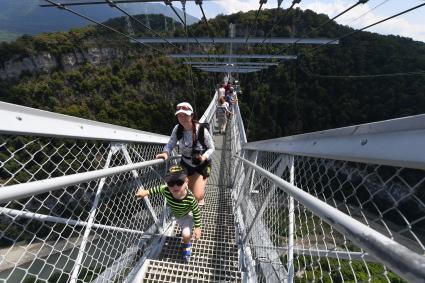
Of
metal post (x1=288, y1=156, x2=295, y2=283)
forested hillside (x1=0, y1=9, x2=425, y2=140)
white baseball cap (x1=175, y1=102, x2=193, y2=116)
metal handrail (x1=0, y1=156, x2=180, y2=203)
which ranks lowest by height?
forested hillside (x1=0, y1=9, x2=425, y2=140)

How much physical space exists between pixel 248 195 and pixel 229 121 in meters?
6.95

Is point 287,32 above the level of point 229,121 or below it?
above

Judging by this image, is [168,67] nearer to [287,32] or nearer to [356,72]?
[287,32]

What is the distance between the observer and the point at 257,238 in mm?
2744

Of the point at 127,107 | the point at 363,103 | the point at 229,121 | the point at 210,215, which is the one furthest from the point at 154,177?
the point at 363,103

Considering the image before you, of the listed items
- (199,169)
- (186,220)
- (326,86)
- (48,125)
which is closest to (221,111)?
(199,169)

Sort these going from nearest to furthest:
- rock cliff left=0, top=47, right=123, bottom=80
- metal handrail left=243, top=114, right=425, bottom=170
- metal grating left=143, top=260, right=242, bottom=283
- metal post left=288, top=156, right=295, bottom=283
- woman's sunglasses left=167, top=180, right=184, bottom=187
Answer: metal handrail left=243, top=114, right=425, bottom=170, metal post left=288, top=156, right=295, bottom=283, metal grating left=143, top=260, right=242, bottom=283, woman's sunglasses left=167, top=180, right=184, bottom=187, rock cliff left=0, top=47, right=123, bottom=80

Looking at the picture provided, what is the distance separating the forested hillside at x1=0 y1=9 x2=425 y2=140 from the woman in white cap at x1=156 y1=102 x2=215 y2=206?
3751cm

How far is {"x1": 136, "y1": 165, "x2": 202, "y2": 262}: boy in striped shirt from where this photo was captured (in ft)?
8.19

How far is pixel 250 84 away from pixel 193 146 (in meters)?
47.5

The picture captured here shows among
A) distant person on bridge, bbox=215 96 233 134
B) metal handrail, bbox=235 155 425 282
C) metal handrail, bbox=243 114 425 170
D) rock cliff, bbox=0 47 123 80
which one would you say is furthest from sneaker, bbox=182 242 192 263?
rock cliff, bbox=0 47 123 80

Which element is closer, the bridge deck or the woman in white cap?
the bridge deck

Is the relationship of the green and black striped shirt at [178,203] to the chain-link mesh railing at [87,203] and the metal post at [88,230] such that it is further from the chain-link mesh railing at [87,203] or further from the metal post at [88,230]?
the metal post at [88,230]

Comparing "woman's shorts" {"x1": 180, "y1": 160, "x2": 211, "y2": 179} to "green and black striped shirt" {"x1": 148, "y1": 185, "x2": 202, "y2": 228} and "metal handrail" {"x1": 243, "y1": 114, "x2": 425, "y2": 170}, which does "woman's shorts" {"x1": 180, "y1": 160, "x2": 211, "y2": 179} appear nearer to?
"green and black striped shirt" {"x1": 148, "y1": 185, "x2": 202, "y2": 228}
